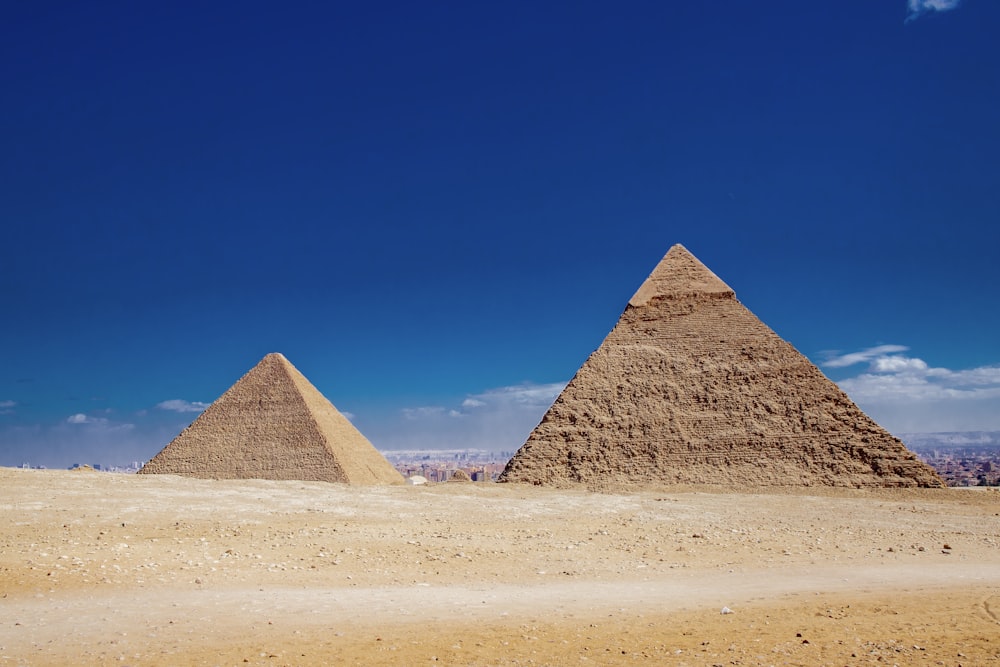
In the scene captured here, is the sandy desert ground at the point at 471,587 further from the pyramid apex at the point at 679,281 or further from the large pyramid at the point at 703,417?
the pyramid apex at the point at 679,281

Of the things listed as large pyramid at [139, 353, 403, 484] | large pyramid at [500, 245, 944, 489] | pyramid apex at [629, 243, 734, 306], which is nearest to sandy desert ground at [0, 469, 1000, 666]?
large pyramid at [500, 245, 944, 489]

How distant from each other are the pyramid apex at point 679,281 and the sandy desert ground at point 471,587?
1585cm

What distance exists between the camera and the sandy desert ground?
5426 millimetres

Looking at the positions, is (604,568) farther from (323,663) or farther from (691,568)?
(323,663)

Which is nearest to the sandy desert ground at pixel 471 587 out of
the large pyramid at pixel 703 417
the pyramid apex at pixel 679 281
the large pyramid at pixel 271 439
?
the large pyramid at pixel 703 417

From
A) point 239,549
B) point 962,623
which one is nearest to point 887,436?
point 962,623

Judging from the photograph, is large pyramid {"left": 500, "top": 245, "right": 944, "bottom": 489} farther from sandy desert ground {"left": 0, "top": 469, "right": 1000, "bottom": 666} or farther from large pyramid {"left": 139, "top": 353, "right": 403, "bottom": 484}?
large pyramid {"left": 139, "top": 353, "right": 403, "bottom": 484}

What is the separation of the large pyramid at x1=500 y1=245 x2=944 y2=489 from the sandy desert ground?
29.0 feet

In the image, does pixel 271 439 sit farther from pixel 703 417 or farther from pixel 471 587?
pixel 471 587

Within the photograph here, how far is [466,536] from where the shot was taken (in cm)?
1137

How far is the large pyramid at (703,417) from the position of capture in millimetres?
23688

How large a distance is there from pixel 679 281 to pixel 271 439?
2071 cm

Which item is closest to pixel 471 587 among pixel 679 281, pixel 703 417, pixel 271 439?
pixel 703 417

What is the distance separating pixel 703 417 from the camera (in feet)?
84.3
